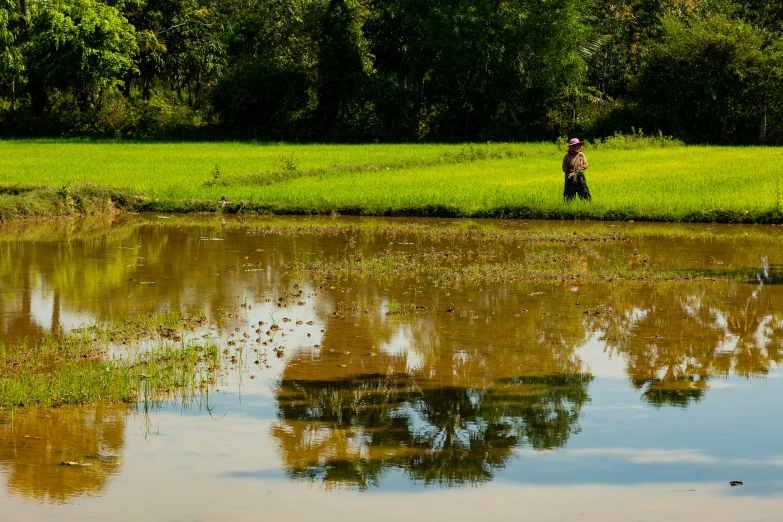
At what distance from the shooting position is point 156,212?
15406mm

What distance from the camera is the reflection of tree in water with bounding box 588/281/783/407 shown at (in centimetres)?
600

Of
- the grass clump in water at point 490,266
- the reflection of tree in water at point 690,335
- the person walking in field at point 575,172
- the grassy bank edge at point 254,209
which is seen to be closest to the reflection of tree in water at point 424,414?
the reflection of tree in water at point 690,335

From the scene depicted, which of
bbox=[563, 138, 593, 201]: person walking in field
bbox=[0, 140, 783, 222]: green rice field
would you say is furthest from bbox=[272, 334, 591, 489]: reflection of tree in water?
bbox=[0, 140, 783, 222]: green rice field

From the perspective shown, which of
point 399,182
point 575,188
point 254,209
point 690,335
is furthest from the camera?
point 399,182

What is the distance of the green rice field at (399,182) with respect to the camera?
14727 mm

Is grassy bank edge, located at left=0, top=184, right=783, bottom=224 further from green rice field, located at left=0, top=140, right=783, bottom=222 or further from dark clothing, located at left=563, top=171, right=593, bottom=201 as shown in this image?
dark clothing, located at left=563, top=171, right=593, bottom=201

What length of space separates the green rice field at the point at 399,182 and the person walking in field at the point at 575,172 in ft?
0.89

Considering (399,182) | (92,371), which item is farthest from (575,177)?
(92,371)

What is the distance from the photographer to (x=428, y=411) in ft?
17.3

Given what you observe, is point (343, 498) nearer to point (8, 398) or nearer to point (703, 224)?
point (8, 398)

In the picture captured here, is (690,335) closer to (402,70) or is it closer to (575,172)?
(575,172)

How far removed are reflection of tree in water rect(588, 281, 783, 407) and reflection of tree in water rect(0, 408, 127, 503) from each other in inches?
116

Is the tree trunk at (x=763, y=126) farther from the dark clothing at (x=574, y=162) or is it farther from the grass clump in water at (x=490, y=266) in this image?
the grass clump in water at (x=490, y=266)

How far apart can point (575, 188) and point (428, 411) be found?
1010cm
